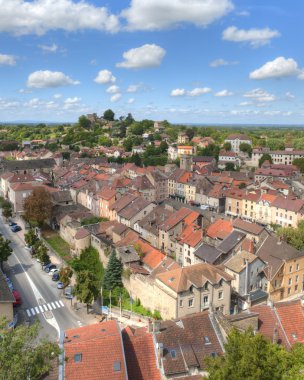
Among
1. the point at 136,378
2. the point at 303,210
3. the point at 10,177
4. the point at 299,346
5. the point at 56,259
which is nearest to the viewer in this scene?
the point at 299,346

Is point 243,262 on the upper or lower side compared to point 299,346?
lower

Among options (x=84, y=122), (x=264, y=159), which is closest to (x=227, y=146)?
(x=264, y=159)

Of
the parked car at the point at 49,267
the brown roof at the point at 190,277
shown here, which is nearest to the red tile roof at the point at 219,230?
the brown roof at the point at 190,277

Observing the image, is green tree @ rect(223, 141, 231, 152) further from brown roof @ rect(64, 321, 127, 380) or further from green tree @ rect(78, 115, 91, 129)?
brown roof @ rect(64, 321, 127, 380)

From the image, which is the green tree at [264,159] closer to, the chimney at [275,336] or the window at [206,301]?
the window at [206,301]

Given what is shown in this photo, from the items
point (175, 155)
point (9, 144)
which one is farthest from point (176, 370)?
point (9, 144)

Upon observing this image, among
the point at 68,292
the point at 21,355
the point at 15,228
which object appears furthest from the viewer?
the point at 15,228

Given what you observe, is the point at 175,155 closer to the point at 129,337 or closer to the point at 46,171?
the point at 46,171

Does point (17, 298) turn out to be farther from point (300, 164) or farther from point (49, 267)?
point (300, 164)
